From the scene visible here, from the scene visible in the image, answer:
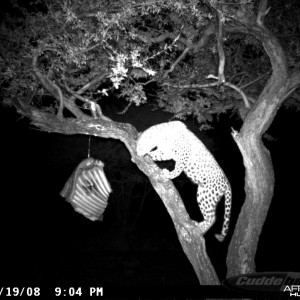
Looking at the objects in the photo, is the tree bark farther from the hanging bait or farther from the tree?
the hanging bait

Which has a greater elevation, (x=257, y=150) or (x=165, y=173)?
(x=257, y=150)

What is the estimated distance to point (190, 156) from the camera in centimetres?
384

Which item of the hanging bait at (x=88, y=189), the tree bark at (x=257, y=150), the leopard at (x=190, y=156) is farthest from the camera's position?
the tree bark at (x=257, y=150)

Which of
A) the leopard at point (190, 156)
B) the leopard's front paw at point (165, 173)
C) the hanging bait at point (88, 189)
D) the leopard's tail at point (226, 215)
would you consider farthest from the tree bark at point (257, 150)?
the hanging bait at point (88, 189)

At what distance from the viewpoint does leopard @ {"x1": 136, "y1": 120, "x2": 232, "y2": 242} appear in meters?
3.84

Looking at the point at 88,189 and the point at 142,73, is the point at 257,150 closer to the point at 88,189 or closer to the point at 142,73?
the point at 142,73

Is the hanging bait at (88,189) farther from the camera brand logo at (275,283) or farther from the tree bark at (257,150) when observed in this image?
the tree bark at (257,150)

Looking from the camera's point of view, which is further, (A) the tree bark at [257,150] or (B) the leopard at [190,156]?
(A) the tree bark at [257,150]

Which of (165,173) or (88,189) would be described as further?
(165,173)

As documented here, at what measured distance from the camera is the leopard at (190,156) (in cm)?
384

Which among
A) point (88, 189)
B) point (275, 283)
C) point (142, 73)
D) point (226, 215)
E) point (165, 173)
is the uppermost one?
point (142, 73)

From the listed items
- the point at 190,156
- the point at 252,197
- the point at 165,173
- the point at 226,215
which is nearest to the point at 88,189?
the point at 165,173

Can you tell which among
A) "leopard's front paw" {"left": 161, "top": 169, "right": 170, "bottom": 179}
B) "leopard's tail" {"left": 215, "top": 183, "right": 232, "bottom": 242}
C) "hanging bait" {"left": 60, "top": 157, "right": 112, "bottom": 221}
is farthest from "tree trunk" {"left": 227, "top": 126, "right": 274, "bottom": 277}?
"hanging bait" {"left": 60, "top": 157, "right": 112, "bottom": 221}

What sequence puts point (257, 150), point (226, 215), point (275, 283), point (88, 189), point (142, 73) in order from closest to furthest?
point (275, 283), point (88, 189), point (226, 215), point (257, 150), point (142, 73)
